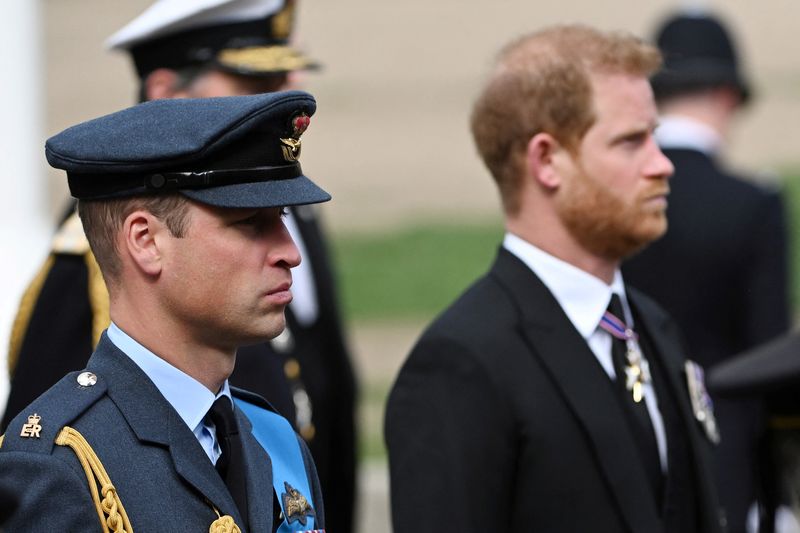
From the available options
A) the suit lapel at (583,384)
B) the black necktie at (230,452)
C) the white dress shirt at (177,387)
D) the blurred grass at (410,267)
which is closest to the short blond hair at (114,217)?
the white dress shirt at (177,387)

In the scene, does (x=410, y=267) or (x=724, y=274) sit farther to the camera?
(x=410, y=267)

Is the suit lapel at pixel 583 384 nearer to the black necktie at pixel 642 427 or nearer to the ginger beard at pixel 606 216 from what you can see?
the black necktie at pixel 642 427

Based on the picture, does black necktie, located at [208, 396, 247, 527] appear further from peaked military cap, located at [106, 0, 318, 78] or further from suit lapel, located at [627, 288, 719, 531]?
peaked military cap, located at [106, 0, 318, 78]

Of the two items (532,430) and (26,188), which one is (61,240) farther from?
(26,188)

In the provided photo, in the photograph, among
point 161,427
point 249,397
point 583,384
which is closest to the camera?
point 161,427

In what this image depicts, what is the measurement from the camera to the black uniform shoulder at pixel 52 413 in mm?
2605

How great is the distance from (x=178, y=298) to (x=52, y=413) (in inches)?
10.6

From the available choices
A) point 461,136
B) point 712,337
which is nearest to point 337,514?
point 712,337

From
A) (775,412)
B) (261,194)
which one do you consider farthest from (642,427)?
(261,194)

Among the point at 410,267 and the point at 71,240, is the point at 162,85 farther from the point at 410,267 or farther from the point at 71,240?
the point at 410,267

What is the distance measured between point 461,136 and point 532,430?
13700 millimetres

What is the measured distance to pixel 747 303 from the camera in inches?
222

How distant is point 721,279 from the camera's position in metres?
5.64

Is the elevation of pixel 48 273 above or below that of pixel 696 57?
below
